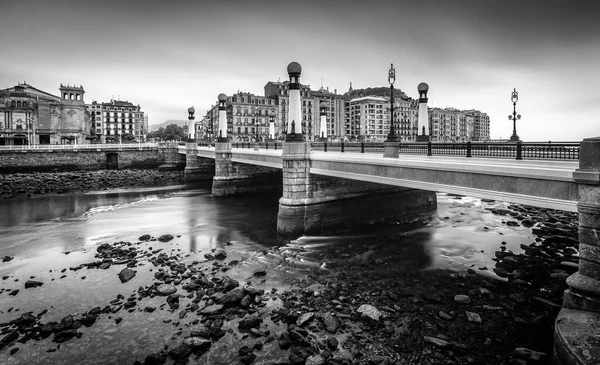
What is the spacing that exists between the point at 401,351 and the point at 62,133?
88.8m

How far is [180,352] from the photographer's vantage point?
7586 mm

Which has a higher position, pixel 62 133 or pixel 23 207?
pixel 62 133

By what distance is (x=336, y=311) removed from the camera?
9328 millimetres

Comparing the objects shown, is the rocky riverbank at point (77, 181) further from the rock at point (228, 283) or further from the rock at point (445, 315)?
the rock at point (445, 315)

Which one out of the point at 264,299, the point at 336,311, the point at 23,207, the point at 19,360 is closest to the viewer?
the point at 19,360

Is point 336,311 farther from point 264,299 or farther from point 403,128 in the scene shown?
point 403,128

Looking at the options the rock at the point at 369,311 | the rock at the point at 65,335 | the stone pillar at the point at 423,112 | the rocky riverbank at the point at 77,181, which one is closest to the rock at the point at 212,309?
the rock at the point at 65,335

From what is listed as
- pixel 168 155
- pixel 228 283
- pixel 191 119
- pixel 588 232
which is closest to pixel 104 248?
pixel 228 283

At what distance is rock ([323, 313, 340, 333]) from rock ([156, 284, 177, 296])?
526 centimetres

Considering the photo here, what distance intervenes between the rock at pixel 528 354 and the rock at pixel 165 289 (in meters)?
9.69

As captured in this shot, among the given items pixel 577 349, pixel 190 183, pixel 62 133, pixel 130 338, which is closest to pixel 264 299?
pixel 130 338

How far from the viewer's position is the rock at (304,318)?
874cm

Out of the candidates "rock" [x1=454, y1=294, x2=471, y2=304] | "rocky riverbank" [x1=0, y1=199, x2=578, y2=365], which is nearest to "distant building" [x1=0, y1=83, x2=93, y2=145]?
"rocky riverbank" [x1=0, y1=199, x2=578, y2=365]

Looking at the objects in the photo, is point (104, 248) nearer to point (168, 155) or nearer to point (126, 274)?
point (126, 274)
